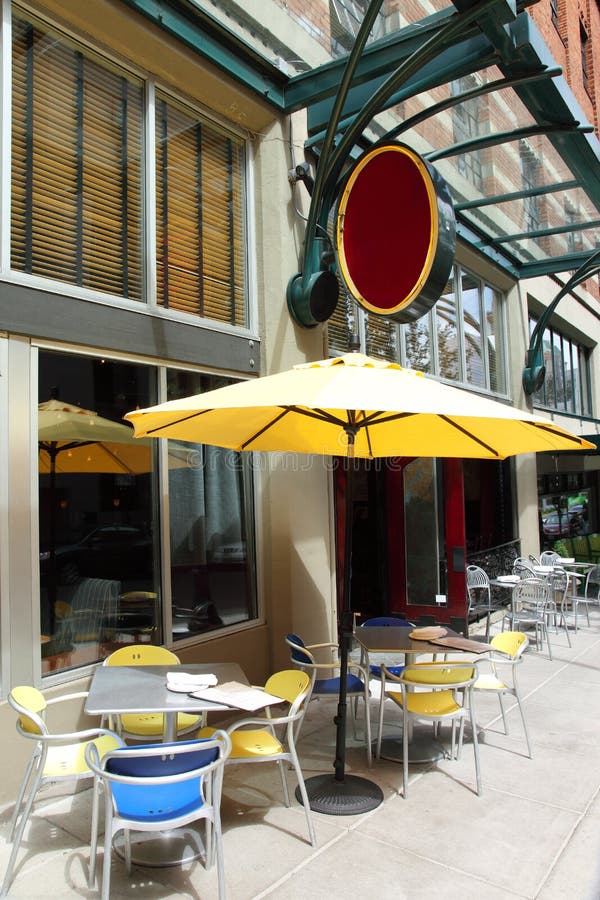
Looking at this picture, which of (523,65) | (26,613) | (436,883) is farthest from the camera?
(523,65)

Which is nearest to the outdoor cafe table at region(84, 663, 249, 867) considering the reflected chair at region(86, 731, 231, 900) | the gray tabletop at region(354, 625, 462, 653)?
the reflected chair at region(86, 731, 231, 900)

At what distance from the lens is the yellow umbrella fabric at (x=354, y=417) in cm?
346

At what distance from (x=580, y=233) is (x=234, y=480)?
8377 millimetres

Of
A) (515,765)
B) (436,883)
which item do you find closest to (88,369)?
(436,883)

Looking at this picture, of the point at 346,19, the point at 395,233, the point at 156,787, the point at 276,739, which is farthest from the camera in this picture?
the point at 346,19

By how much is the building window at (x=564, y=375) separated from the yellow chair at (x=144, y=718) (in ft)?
36.1

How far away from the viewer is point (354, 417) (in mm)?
4523

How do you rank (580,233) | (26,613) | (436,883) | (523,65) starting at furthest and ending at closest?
(580,233), (523,65), (26,613), (436,883)

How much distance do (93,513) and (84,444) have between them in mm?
522

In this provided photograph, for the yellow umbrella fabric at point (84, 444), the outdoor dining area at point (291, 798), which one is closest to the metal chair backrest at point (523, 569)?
the outdoor dining area at point (291, 798)

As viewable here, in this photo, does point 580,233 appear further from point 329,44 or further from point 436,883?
point 436,883

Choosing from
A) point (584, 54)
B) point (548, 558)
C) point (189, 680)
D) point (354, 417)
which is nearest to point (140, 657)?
point (189, 680)

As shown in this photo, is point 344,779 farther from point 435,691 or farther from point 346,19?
point 346,19

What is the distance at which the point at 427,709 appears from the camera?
4.56m
